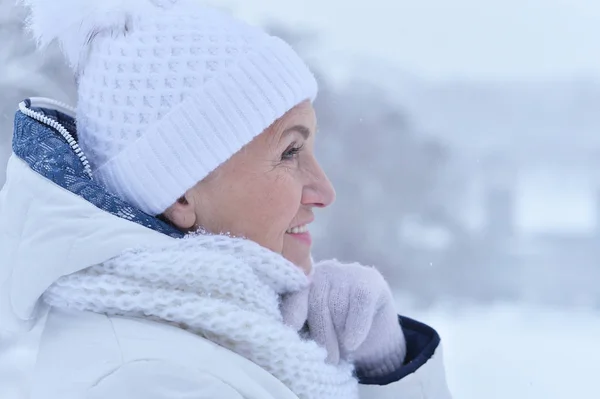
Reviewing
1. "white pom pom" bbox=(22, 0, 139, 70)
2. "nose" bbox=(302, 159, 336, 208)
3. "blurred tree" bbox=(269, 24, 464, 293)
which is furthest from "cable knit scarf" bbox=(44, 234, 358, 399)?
"blurred tree" bbox=(269, 24, 464, 293)

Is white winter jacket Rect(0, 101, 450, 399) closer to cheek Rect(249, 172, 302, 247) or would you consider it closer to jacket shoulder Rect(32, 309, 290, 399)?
jacket shoulder Rect(32, 309, 290, 399)

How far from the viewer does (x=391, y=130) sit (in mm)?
2904

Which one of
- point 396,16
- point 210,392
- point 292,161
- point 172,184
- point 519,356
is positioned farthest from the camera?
point 396,16

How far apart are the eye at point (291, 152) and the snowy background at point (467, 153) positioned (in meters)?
1.52

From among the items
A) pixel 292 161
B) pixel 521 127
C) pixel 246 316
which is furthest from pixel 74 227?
pixel 521 127

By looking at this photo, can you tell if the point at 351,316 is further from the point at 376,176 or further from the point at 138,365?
the point at 376,176

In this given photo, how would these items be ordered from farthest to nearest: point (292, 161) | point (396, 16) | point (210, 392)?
point (396, 16), point (292, 161), point (210, 392)

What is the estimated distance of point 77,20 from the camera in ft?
3.80

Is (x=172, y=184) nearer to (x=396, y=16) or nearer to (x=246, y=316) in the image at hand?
(x=246, y=316)

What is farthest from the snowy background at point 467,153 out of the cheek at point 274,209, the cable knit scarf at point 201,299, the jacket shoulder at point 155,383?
the jacket shoulder at point 155,383

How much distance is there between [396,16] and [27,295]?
2254 millimetres

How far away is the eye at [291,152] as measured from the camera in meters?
1.18

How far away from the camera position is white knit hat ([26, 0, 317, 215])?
3.52 feet

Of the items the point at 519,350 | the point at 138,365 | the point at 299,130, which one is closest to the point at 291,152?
the point at 299,130
